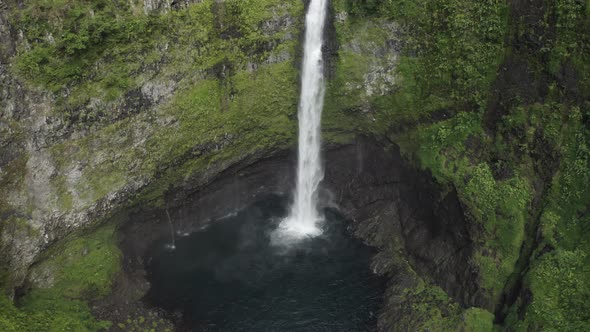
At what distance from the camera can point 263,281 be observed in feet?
94.1

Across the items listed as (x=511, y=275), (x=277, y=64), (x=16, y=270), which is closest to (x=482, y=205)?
(x=511, y=275)

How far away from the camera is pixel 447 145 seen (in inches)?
1121

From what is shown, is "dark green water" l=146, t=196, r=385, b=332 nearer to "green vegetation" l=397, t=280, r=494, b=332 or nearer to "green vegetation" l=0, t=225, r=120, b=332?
"green vegetation" l=397, t=280, r=494, b=332

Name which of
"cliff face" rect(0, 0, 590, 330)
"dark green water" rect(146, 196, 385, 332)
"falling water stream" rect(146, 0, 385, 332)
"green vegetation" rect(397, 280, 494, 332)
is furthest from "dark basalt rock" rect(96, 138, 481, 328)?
"dark green water" rect(146, 196, 385, 332)

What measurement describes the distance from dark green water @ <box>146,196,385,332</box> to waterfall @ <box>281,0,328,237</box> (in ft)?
3.83

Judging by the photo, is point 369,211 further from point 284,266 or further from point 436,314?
point 436,314

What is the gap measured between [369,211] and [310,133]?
20.5ft

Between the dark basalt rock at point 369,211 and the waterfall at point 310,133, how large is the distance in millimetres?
1028

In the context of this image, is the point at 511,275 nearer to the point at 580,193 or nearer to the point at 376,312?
the point at 580,193

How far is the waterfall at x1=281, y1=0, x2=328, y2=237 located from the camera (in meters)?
31.0

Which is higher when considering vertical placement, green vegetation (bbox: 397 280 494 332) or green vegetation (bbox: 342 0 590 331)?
green vegetation (bbox: 342 0 590 331)

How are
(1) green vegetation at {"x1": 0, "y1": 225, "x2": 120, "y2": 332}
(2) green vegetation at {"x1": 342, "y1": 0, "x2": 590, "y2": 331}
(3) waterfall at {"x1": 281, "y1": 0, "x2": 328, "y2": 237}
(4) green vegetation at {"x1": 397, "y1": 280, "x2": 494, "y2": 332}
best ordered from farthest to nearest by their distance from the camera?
1. (3) waterfall at {"x1": 281, "y1": 0, "x2": 328, "y2": 237}
2. (4) green vegetation at {"x1": 397, "y1": 280, "x2": 494, "y2": 332}
3. (1) green vegetation at {"x1": 0, "y1": 225, "x2": 120, "y2": 332}
4. (2) green vegetation at {"x1": 342, "y1": 0, "x2": 590, "y2": 331}

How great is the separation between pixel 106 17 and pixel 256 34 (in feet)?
28.3

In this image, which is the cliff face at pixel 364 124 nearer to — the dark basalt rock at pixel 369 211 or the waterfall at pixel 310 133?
the dark basalt rock at pixel 369 211
